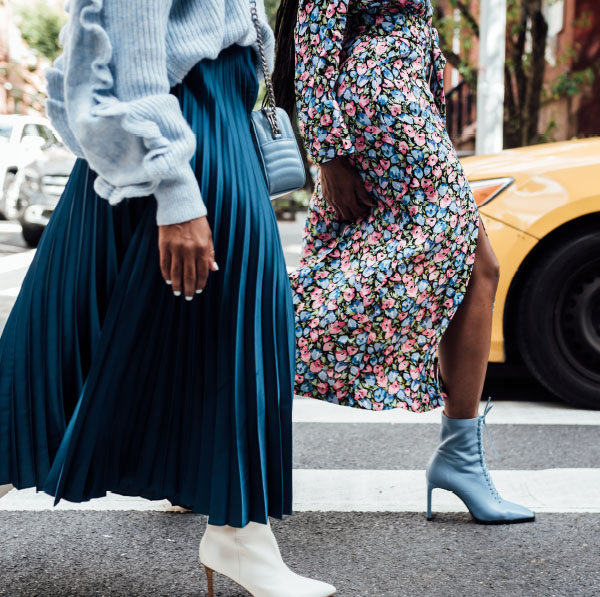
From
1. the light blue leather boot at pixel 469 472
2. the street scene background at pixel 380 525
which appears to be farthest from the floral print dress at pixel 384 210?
the street scene background at pixel 380 525

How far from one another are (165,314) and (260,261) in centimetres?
23

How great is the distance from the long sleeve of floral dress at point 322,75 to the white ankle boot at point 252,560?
102 cm

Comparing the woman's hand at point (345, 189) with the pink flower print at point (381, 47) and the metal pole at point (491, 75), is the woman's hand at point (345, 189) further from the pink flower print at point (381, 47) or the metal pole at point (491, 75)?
the metal pole at point (491, 75)

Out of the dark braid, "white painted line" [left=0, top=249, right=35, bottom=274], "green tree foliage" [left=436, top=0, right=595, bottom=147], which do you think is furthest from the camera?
"green tree foliage" [left=436, top=0, right=595, bottom=147]

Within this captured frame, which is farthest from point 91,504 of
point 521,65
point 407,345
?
point 521,65

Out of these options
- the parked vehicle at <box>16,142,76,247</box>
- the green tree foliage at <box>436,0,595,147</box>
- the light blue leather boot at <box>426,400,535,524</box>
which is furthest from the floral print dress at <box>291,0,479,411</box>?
the green tree foliage at <box>436,0,595,147</box>

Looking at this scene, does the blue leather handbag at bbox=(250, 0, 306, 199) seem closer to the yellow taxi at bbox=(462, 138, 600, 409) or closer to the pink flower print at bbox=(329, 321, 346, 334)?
the pink flower print at bbox=(329, 321, 346, 334)

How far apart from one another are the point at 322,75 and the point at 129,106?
2.85 feet

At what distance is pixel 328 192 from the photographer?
104 inches

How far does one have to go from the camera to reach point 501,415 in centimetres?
413

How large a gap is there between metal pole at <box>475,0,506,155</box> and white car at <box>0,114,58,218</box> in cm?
593

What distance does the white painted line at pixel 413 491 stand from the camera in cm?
293

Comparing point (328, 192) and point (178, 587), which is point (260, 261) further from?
point (178, 587)

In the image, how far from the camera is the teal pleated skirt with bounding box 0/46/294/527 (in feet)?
6.38
